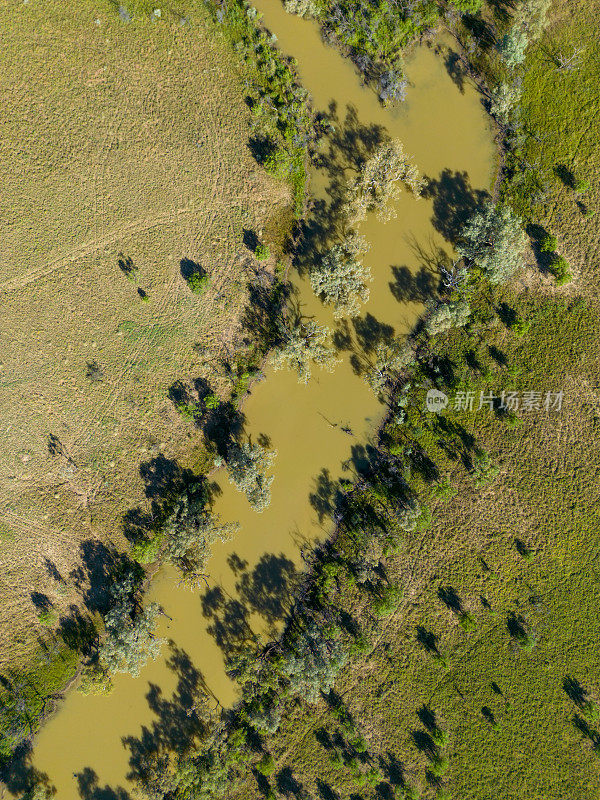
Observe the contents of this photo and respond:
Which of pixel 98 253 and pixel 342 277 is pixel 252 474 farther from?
pixel 98 253

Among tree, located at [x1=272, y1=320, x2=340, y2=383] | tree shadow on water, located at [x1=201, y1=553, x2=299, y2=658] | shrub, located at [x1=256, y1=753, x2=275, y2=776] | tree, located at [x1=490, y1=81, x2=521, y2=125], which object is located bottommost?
shrub, located at [x1=256, y1=753, x2=275, y2=776]

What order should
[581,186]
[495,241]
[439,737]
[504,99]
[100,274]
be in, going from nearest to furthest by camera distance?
[495,241]
[504,99]
[439,737]
[581,186]
[100,274]

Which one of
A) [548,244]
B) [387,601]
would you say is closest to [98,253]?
[387,601]

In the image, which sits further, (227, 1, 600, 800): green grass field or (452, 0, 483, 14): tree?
(227, 1, 600, 800): green grass field

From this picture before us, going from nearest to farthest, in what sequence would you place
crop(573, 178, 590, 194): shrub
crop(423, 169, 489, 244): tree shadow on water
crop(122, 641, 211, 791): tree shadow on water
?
crop(573, 178, 590, 194): shrub
crop(122, 641, 211, 791): tree shadow on water
crop(423, 169, 489, 244): tree shadow on water

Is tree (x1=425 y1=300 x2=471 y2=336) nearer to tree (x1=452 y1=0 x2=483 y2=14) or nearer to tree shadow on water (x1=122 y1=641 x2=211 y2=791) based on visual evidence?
tree (x1=452 y1=0 x2=483 y2=14)

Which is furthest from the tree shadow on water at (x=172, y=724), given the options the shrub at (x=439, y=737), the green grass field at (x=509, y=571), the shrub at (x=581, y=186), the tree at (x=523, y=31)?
the tree at (x=523, y=31)

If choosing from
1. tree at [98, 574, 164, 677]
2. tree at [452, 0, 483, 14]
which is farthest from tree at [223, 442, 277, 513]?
tree at [452, 0, 483, 14]

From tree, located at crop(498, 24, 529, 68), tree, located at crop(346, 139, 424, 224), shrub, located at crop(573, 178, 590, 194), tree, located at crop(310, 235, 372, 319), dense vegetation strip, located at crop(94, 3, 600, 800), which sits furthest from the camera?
shrub, located at crop(573, 178, 590, 194)
